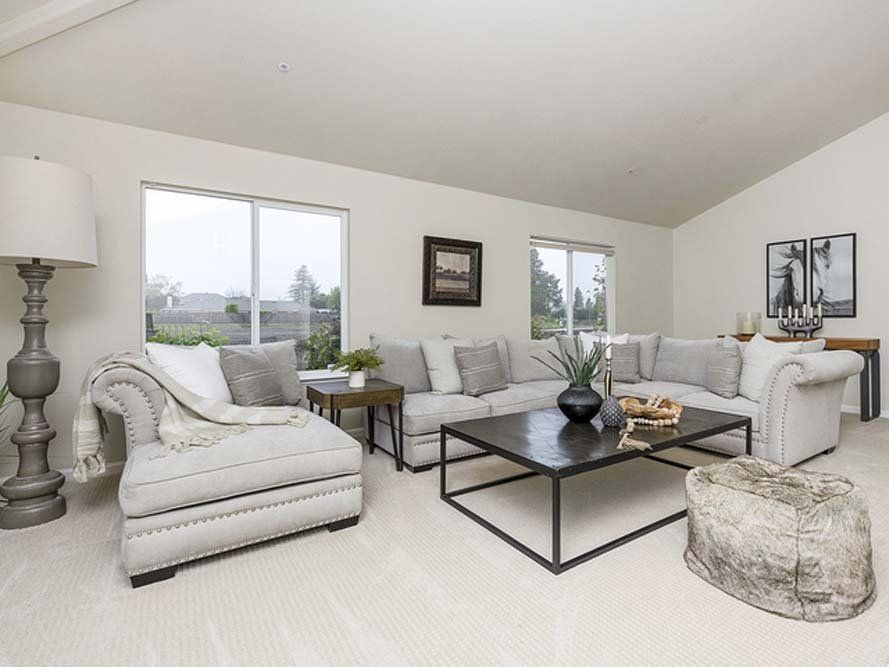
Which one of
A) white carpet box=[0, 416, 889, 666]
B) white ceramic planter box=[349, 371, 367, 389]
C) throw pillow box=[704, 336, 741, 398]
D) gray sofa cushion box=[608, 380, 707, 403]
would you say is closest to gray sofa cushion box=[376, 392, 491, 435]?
white ceramic planter box=[349, 371, 367, 389]

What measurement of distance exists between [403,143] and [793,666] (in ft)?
12.4

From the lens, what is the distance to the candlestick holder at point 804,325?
5.02 meters

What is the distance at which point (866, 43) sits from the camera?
11.5ft

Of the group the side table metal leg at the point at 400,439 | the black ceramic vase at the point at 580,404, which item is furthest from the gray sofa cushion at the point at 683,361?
the side table metal leg at the point at 400,439

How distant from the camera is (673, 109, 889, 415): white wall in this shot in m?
4.73

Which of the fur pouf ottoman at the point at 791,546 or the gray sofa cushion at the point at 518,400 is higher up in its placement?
the gray sofa cushion at the point at 518,400

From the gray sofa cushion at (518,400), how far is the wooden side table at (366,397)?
720mm

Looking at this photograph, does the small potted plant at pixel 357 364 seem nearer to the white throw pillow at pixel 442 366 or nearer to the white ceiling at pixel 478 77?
the white throw pillow at pixel 442 366

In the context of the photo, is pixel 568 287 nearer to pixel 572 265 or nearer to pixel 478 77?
pixel 572 265

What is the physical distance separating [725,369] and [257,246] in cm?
381

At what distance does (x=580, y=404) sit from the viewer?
8.62 ft

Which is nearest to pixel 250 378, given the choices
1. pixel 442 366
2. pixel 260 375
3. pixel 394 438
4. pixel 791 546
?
pixel 260 375

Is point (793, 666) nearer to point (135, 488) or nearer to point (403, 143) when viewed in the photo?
point (135, 488)

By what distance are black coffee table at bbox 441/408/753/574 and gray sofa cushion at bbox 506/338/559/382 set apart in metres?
1.20
